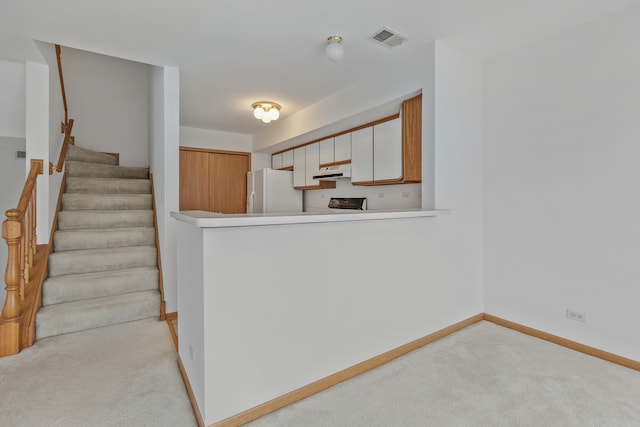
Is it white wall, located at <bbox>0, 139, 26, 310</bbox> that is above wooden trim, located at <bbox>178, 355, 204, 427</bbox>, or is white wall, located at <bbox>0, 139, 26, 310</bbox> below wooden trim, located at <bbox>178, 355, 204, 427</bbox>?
above

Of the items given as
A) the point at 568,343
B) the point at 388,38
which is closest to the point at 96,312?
the point at 388,38

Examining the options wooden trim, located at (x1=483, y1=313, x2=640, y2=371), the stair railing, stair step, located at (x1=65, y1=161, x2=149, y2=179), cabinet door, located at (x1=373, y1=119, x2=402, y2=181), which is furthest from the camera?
stair step, located at (x1=65, y1=161, x2=149, y2=179)

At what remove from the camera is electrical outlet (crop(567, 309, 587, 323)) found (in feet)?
7.68

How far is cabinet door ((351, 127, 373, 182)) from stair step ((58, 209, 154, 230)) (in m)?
2.46

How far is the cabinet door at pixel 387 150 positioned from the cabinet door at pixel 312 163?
119 cm

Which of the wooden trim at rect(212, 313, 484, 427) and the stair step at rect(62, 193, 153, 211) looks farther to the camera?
the stair step at rect(62, 193, 153, 211)

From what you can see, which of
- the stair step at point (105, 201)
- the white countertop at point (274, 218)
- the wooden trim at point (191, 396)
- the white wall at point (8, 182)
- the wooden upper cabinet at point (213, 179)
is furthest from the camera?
the wooden upper cabinet at point (213, 179)

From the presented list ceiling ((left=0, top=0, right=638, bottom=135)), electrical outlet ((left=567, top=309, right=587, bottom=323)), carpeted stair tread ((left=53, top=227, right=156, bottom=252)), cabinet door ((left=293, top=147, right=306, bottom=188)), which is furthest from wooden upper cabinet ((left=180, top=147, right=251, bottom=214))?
electrical outlet ((left=567, top=309, right=587, bottom=323))

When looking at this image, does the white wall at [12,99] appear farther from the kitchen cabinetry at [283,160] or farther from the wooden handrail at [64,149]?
the kitchen cabinetry at [283,160]

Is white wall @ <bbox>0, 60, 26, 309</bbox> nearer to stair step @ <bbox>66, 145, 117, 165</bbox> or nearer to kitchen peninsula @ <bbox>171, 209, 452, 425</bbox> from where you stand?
stair step @ <bbox>66, 145, 117, 165</bbox>

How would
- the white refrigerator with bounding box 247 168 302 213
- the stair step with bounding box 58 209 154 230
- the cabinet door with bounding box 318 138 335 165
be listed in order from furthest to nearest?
1. the white refrigerator with bounding box 247 168 302 213
2. the cabinet door with bounding box 318 138 335 165
3. the stair step with bounding box 58 209 154 230

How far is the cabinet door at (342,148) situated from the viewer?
3.78 m

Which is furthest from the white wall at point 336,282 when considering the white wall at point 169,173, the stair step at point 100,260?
the stair step at point 100,260

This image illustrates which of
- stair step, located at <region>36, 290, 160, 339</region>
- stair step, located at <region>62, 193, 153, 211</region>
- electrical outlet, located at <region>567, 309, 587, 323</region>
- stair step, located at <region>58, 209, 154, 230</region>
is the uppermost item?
stair step, located at <region>62, 193, 153, 211</region>
